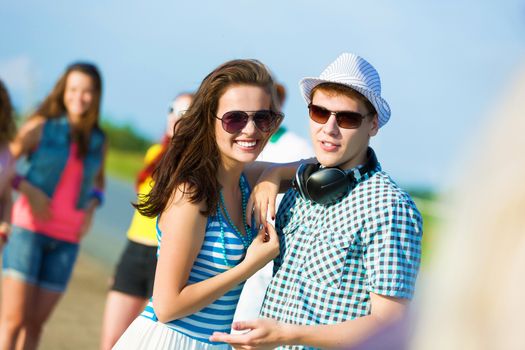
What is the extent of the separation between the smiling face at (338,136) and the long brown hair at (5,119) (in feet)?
11.3

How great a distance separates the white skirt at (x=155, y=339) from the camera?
2648mm

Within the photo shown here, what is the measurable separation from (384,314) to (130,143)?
36032 mm

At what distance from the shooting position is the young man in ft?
7.33

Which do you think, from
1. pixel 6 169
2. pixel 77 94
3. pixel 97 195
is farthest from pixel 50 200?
pixel 77 94

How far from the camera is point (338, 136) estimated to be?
96.0 inches

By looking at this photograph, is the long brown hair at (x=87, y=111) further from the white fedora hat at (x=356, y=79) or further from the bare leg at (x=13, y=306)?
the white fedora hat at (x=356, y=79)

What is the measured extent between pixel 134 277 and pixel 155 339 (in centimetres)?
226

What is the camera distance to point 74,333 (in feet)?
25.0

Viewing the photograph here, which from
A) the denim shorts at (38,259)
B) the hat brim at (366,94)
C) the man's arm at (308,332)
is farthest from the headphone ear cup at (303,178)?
the denim shorts at (38,259)

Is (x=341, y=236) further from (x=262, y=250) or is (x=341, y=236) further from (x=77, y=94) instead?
(x=77, y=94)

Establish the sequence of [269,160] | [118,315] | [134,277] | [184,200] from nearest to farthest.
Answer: [184,200] < [269,160] < [118,315] < [134,277]

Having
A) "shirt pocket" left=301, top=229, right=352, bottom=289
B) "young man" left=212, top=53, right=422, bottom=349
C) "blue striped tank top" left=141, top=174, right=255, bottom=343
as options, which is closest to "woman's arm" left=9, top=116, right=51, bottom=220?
"blue striped tank top" left=141, top=174, right=255, bottom=343

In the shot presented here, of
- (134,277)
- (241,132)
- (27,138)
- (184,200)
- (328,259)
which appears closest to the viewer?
(328,259)

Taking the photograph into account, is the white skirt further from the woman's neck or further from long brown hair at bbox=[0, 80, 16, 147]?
long brown hair at bbox=[0, 80, 16, 147]
